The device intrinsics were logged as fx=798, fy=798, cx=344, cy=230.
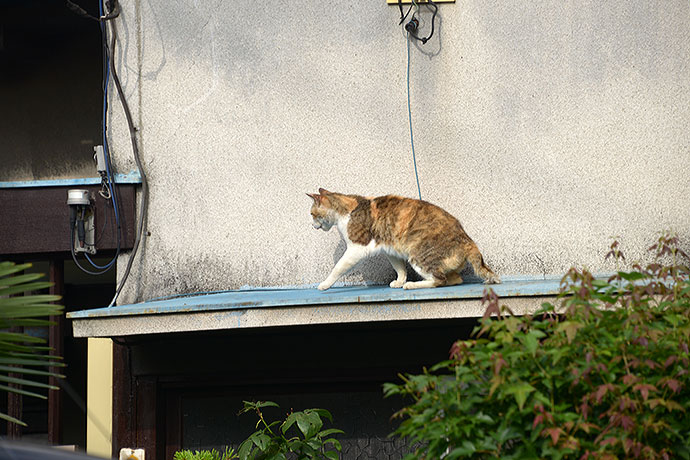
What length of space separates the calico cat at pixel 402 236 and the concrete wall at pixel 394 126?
49cm

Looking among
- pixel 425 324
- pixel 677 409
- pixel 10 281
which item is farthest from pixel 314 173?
pixel 677 409

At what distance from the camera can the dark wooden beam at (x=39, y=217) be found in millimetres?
6113

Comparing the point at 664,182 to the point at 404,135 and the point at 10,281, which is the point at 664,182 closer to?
the point at 404,135

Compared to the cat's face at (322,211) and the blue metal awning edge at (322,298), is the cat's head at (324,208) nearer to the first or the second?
the cat's face at (322,211)

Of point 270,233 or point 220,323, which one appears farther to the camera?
point 270,233

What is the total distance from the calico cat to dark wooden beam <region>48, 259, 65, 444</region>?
2.23 meters

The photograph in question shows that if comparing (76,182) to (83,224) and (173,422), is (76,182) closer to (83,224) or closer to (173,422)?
(83,224)

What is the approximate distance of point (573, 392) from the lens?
2887 millimetres

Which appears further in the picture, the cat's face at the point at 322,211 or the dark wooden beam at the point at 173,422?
the dark wooden beam at the point at 173,422

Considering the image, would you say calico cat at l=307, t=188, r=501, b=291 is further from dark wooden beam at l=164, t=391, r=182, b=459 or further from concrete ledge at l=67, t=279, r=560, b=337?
dark wooden beam at l=164, t=391, r=182, b=459

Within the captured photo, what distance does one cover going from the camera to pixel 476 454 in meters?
2.84

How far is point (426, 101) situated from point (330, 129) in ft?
2.49

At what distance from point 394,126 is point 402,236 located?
1.07 m

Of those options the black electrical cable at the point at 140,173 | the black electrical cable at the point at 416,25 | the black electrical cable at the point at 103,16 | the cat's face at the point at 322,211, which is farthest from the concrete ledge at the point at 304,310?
the black electrical cable at the point at 103,16
